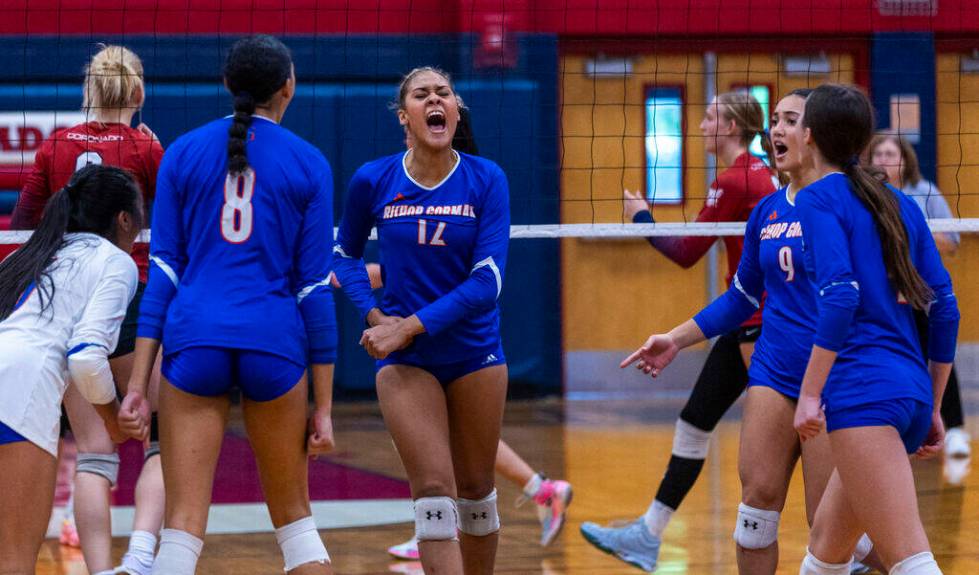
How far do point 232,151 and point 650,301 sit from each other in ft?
29.3

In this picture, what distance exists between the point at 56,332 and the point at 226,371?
0.51m

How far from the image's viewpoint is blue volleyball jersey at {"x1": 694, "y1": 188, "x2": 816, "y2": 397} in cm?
427

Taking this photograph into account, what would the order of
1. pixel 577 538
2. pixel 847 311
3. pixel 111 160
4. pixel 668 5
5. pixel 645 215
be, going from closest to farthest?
pixel 847 311, pixel 111 160, pixel 645 215, pixel 577 538, pixel 668 5

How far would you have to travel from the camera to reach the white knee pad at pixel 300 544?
377cm

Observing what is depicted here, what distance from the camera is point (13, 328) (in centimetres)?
380

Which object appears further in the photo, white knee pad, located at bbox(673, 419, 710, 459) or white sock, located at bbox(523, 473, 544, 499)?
white sock, located at bbox(523, 473, 544, 499)

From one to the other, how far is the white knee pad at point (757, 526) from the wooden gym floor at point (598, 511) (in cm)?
123

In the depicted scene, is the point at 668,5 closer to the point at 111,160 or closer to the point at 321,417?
the point at 111,160

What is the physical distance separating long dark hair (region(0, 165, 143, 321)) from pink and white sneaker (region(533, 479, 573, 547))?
260cm

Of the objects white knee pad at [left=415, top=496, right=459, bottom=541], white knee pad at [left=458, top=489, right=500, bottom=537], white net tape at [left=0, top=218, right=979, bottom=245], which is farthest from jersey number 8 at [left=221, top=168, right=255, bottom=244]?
white net tape at [left=0, top=218, right=979, bottom=245]

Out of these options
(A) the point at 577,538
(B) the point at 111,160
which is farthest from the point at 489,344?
(A) the point at 577,538

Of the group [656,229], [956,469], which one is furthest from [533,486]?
[956,469]

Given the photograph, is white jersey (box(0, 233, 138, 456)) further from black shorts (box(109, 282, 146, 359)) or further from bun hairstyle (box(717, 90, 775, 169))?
bun hairstyle (box(717, 90, 775, 169))

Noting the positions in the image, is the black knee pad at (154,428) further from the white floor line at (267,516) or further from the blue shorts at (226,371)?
the white floor line at (267,516)
